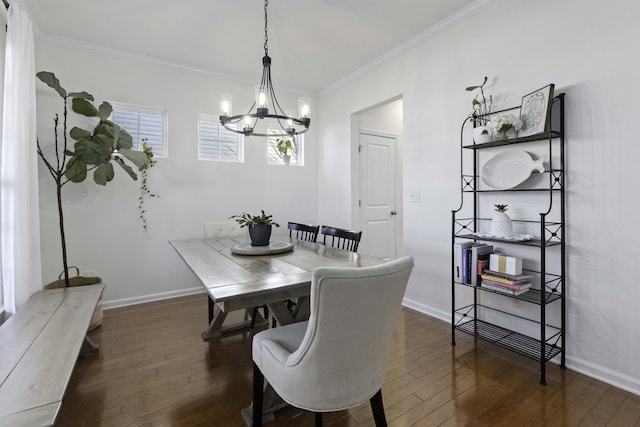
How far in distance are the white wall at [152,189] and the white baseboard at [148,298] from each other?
11mm

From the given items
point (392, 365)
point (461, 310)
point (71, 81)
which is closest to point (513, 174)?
point (461, 310)

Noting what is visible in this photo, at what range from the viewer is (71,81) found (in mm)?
3219

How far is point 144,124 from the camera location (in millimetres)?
3600

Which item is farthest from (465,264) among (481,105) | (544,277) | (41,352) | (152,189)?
(152,189)

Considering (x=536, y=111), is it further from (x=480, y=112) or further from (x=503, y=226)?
(x=503, y=226)

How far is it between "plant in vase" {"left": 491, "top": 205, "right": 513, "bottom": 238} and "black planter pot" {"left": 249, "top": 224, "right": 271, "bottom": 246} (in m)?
1.71

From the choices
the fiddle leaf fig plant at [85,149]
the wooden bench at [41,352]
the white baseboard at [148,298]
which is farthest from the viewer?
the white baseboard at [148,298]

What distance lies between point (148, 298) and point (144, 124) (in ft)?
6.46

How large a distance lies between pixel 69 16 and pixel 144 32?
0.57 meters

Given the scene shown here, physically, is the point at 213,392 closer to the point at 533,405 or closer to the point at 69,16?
the point at 533,405

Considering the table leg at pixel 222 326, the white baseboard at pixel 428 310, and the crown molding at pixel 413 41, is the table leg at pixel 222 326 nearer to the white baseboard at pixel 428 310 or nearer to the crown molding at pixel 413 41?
the white baseboard at pixel 428 310

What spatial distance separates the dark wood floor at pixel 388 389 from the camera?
1.67m

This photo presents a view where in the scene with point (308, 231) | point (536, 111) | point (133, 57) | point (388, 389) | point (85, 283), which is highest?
point (133, 57)

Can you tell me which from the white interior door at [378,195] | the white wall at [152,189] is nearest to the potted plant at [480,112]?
the white interior door at [378,195]
